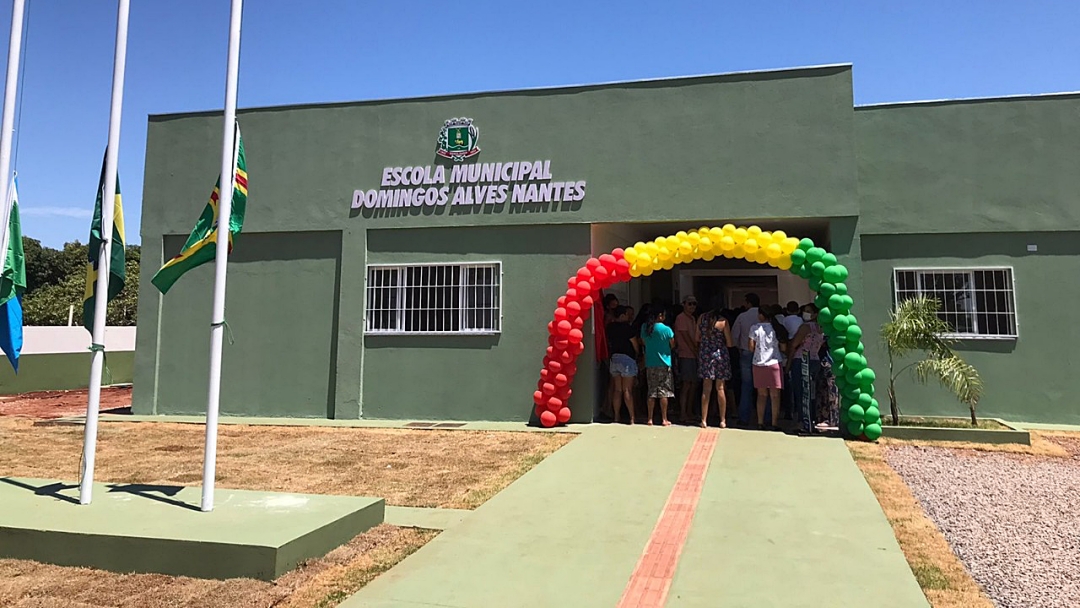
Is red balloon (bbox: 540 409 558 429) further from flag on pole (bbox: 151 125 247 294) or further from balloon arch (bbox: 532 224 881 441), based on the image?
flag on pole (bbox: 151 125 247 294)

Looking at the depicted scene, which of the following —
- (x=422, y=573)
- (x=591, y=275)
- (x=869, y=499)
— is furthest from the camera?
(x=591, y=275)

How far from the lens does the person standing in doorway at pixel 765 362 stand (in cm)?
916

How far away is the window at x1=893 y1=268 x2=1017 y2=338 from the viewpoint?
33.9 ft

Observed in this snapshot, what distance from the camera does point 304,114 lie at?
464 inches

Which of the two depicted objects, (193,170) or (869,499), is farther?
(193,170)

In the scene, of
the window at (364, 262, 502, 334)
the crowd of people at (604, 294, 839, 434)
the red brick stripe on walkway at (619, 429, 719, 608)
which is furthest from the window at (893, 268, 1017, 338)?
the window at (364, 262, 502, 334)

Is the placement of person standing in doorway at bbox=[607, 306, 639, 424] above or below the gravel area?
above

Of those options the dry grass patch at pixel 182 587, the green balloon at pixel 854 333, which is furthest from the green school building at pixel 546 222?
the dry grass patch at pixel 182 587

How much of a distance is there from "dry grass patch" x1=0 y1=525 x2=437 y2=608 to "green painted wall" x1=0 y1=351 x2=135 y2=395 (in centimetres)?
1397

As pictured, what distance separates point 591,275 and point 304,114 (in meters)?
5.84

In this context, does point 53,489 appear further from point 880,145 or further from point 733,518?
point 880,145

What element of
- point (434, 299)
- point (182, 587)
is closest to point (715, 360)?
point (434, 299)

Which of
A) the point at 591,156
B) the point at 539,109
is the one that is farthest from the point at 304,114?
the point at 591,156

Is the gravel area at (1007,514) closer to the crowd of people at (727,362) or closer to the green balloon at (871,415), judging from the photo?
the green balloon at (871,415)
